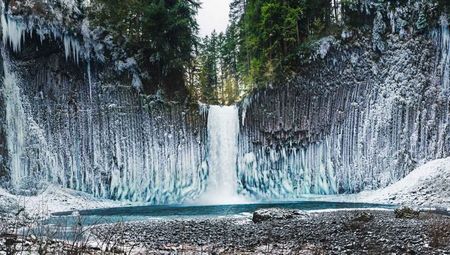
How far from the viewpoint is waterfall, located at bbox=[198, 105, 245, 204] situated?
1240 inches

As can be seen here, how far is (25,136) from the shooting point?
1129 inches

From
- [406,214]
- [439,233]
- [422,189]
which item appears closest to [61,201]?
[406,214]

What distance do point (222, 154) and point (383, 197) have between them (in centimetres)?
1143

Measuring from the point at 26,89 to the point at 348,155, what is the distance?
20.1 meters

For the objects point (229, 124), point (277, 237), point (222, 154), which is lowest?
point (277, 237)

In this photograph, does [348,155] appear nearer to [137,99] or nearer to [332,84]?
[332,84]

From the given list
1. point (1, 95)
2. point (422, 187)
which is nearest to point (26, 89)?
point (1, 95)

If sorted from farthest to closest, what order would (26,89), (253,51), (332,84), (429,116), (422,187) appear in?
1. (253,51)
2. (332,84)
3. (26,89)
4. (429,116)
5. (422,187)


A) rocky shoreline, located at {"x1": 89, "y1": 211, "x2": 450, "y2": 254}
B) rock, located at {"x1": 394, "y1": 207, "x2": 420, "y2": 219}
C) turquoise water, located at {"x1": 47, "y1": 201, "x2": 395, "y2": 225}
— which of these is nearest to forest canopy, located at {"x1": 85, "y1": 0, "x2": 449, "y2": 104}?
turquoise water, located at {"x1": 47, "y1": 201, "x2": 395, "y2": 225}

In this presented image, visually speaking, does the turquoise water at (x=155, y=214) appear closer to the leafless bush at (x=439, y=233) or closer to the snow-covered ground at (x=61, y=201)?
the snow-covered ground at (x=61, y=201)

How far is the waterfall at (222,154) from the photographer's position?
31484 millimetres

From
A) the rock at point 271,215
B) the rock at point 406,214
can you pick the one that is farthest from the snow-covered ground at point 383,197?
the rock at point 271,215

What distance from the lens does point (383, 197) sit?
81.8 ft

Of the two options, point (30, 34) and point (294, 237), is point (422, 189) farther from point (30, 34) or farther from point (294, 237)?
point (30, 34)
